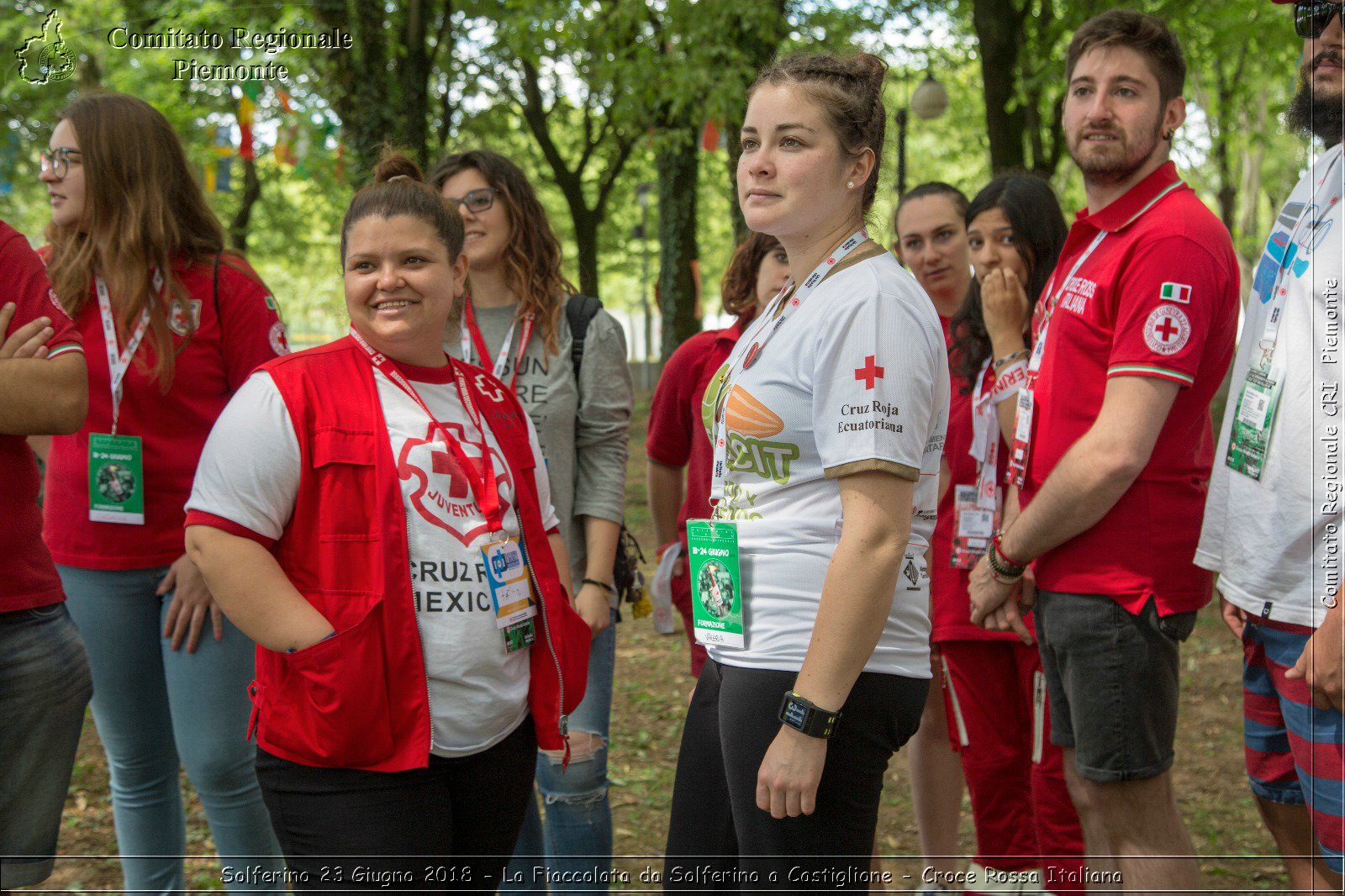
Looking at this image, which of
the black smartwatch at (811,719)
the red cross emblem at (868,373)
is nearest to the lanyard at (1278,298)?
the red cross emblem at (868,373)

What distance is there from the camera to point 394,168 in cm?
279

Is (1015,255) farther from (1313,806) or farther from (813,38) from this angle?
(813,38)

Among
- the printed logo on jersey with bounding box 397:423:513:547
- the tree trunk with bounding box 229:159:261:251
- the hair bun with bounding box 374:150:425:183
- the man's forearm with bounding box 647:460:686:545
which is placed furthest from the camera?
the tree trunk with bounding box 229:159:261:251

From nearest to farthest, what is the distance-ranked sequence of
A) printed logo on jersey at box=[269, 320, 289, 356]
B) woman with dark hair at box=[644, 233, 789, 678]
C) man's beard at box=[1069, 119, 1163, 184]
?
man's beard at box=[1069, 119, 1163, 184], printed logo on jersey at box=[269, 320, 289, 356], woman with dark hair at box=[644, 233, 789, 678]

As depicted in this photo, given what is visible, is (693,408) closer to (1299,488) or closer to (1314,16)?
(1299,488)

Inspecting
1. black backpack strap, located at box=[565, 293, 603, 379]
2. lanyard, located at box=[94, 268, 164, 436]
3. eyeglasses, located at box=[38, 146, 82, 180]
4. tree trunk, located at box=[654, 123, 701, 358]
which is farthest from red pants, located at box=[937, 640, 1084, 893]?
tree trunk, located at box=[654, 123, 701, 358]

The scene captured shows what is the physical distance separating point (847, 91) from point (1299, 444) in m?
1.26

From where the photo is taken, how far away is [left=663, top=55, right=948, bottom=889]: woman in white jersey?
1.94 metres

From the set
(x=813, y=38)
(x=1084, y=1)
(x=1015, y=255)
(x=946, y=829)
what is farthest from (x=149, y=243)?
(x=813, y=38)

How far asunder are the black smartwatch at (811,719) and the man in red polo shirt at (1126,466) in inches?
41.1

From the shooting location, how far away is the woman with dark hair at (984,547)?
330cm

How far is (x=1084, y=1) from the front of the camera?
36.6 ft

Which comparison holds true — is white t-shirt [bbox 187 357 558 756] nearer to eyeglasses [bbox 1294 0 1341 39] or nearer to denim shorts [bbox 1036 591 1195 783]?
denim shorts [bbox 1036 591 1195 783]

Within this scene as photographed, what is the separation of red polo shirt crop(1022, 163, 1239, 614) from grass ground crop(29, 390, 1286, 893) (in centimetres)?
170
